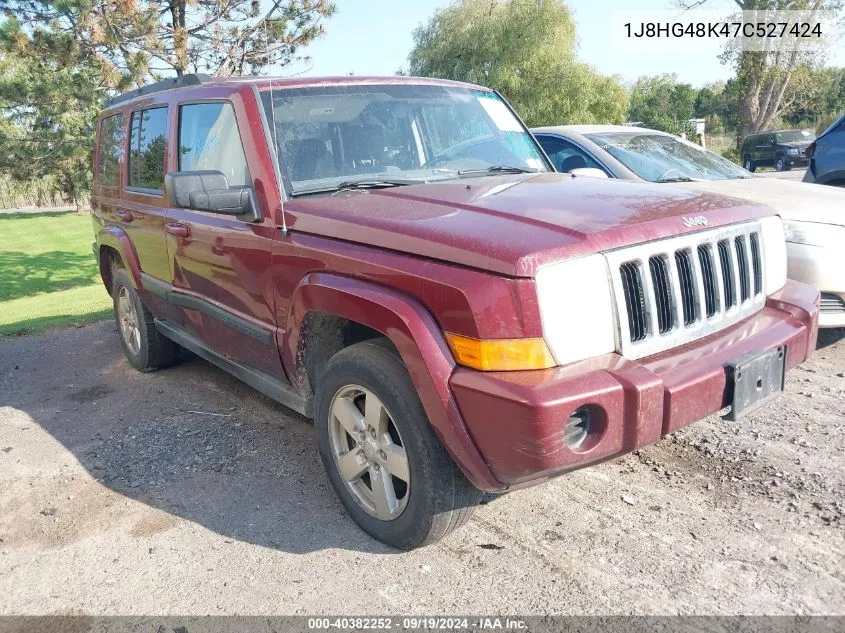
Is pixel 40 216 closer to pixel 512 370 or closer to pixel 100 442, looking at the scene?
pixel 100 442

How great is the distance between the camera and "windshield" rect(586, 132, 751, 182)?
627cm

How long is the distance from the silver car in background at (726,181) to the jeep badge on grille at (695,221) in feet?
5.39

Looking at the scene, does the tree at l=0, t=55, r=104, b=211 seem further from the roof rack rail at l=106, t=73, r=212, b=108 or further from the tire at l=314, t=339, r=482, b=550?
the tire at l=314, t=339, r=482, b=550

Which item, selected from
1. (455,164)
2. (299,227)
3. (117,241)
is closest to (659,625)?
(299,227)

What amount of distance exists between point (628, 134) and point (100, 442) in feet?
17.5

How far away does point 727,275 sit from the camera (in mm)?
3082

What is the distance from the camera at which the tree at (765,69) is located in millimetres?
27094

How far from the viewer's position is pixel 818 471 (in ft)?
11.4

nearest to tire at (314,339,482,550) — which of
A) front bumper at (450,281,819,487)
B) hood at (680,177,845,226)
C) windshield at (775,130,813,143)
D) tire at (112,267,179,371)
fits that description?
front bumper at (450,281,819,487)

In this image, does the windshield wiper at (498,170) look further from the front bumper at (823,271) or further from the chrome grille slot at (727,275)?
the front bumper at (823,271)

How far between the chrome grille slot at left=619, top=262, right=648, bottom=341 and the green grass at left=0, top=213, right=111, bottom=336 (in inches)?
280

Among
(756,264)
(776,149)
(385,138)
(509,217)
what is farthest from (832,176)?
(776,149)

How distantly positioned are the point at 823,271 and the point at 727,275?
2082 millimetres

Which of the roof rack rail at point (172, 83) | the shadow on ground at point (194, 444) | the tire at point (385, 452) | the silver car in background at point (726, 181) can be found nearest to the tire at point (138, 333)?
the shadow on ground at point (194, 444)
